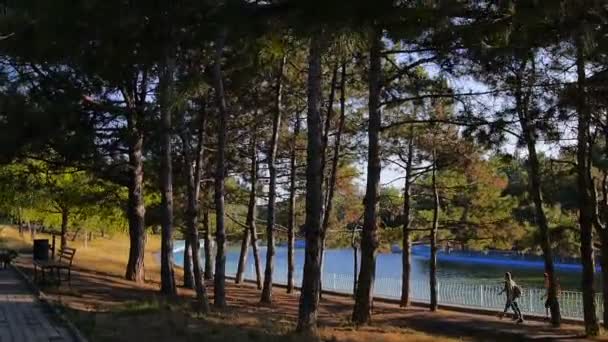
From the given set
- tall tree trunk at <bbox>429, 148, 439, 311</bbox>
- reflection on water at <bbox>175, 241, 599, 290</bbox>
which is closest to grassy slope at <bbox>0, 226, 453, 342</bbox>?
tall tree trunk at <bbox>429, 148, 439, 311</bbox>

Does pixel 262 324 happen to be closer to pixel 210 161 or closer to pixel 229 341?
pixel 229 341

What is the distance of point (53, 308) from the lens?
10.8 meters

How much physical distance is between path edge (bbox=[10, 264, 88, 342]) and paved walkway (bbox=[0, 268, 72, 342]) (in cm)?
8

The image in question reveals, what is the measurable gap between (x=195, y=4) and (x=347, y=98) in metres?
18.3

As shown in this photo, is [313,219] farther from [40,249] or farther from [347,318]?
[40,249]

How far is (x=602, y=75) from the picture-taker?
10266mm

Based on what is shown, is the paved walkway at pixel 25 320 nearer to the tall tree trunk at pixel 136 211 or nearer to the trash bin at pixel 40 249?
the trash bin at pixel 40 249

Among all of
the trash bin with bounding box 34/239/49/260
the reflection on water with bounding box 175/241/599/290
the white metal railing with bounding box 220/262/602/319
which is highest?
the trash bin with bounding box 34/239/49/260

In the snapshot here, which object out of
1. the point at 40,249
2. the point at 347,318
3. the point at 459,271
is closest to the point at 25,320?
the point at 347,318

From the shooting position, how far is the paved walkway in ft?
27.5

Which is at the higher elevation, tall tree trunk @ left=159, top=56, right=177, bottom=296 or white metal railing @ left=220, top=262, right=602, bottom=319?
tall tree trunk @ left=159, top=56, right=177, bottom=296

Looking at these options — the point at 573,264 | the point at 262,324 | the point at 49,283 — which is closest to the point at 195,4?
the point at 262,324

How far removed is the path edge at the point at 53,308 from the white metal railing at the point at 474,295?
14.0 meters

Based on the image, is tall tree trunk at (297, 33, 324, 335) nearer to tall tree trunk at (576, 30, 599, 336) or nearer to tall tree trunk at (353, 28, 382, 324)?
tall tree trunk at (353, 28, 382, 324)
